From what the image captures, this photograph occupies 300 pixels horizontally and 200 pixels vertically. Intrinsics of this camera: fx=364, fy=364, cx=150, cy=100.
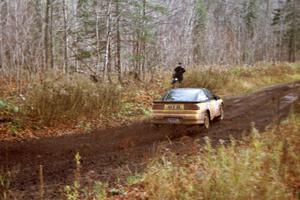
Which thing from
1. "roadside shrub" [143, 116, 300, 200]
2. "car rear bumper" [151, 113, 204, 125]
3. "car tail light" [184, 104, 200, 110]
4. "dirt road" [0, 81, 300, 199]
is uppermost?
"roadside shrub" [143, 116, 300, 200]

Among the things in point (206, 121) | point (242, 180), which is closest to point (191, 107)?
point (206, 121)

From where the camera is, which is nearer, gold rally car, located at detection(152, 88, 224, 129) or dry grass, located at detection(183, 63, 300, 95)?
gold rally car, located at detection(152, 88, 224, 129)

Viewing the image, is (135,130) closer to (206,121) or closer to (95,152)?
(206,121)

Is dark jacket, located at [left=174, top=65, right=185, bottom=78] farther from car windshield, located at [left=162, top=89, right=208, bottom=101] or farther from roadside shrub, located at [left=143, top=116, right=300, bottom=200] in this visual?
roadside shrub, located at [left=143, top=116, right=300, bottom=200]

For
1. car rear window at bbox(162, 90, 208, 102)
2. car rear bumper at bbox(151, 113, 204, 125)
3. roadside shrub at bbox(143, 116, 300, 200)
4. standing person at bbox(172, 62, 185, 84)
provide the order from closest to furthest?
roadside shrub at bbox(143, 116, 300, 200), car rear bumper at bbox(151, 113, 204, 125), car rear window at bbox(162, 90, 208, 102), standing person at bbox(172, 62, 185, 84)

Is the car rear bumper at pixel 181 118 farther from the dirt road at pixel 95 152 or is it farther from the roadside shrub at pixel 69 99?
the roadside shrub at pixel 69 99

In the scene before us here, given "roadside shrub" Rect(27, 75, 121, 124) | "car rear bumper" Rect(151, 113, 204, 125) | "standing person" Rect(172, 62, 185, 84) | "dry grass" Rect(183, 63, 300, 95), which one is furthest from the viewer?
"dry grass" Rect(183, 63, 300, 95)

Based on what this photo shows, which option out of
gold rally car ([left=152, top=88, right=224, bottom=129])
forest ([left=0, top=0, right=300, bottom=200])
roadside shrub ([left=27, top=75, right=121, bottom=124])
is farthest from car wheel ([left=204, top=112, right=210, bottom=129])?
roadside shrub ([left=27, top=75, right=121, bottom=124])

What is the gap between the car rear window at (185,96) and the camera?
42.6 feet

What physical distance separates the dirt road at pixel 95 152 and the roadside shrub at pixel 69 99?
1833mm

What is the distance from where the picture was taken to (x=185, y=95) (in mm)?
13188

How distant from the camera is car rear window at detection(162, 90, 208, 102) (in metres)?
13.0

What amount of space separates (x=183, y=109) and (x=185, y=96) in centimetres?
65

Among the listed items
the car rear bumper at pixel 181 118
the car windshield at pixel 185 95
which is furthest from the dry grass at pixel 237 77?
the car rear bumper at pixel 181 118
